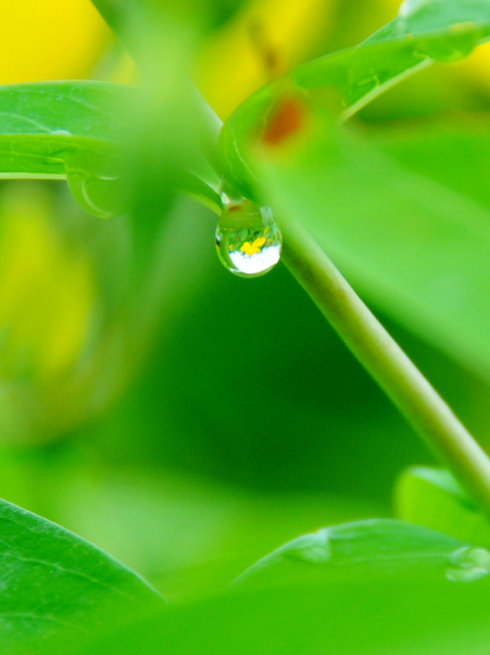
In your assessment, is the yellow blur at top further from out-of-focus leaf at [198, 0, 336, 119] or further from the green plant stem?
the green plant stem

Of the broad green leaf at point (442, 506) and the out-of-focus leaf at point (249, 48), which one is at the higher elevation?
the out-of-focus leaf at point (249, 48)

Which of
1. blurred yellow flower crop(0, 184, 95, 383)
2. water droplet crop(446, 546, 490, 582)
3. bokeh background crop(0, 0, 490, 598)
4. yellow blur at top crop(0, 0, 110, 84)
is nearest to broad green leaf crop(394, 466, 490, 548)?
water droplet crop(446, 546, 490, 582)

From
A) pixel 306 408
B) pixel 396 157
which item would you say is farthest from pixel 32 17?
pixel 396 157

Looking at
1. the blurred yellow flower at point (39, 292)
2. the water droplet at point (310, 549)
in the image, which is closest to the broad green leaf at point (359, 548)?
the water droplet at point (310, 549)

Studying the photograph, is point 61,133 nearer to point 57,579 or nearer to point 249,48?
point 57,579

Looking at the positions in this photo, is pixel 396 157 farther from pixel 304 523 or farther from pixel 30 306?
pixel 30 306

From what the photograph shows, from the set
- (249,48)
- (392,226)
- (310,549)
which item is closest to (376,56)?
(392,226)

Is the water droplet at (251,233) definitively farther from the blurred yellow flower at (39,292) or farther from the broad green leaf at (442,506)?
the blurred yellow flower at (39,292)
